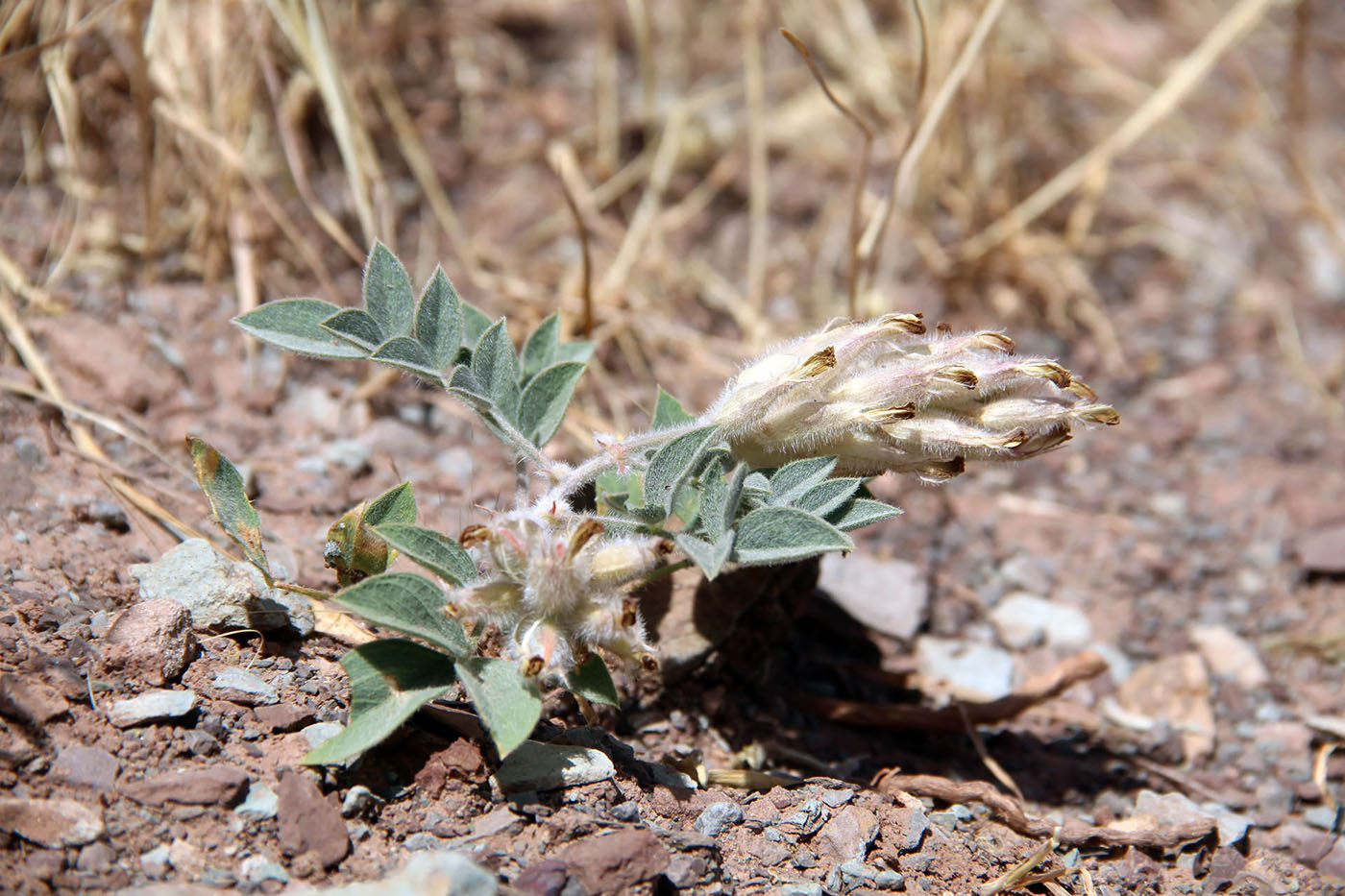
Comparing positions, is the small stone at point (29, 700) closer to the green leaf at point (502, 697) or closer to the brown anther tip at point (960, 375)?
the green leaf at point (502, 697)

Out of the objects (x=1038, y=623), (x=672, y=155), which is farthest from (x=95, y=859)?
(x=672, y=155)

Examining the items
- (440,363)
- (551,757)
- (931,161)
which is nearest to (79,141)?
(440,363)

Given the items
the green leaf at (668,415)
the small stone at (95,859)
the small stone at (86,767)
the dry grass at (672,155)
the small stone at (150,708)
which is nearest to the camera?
the small stone at (95,859)

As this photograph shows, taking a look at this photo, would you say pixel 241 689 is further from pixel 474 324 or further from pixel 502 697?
pixel 474 324

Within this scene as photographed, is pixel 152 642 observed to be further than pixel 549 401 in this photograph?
No

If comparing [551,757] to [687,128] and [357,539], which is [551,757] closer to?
[357,539]

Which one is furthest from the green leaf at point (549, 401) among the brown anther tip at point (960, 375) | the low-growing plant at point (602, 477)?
the brown anther tip at point (960, 375)
